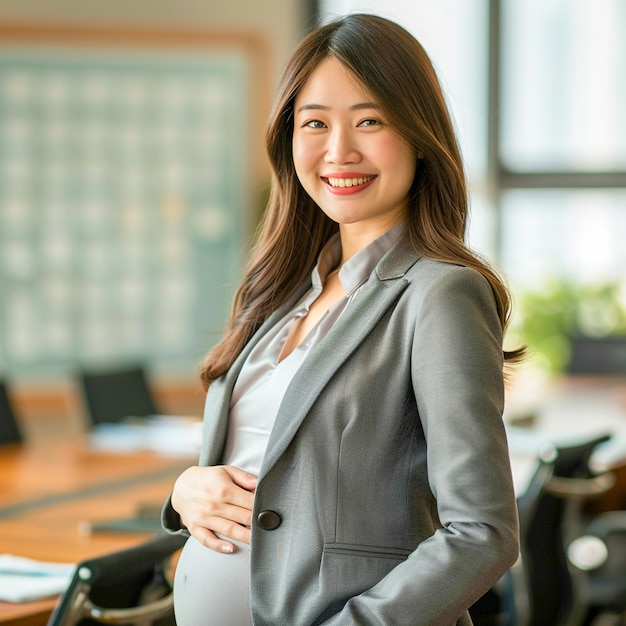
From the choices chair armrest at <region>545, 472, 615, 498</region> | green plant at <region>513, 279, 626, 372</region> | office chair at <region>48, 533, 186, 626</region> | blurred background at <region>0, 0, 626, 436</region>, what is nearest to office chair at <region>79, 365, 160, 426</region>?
chair armrest at <region>545, 472, 615, 498</region>

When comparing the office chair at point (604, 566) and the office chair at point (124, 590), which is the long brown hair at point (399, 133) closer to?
the office chair at point (124, 590)

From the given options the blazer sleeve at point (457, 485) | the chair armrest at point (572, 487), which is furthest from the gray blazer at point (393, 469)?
the chair armrest at point (572, 487)

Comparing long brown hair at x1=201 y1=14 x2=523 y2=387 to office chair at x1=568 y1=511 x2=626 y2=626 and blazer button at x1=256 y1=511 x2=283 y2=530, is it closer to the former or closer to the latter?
blazer button at x1=256 y1=511 x2=283 y2=530

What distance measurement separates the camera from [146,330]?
824 centimetres

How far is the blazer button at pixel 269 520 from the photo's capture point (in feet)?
4.76

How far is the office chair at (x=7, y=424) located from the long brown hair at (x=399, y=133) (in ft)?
8.02

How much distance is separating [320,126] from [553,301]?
296 inches

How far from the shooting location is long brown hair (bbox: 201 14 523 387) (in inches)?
58.4

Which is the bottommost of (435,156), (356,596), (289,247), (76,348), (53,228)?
(76,348)

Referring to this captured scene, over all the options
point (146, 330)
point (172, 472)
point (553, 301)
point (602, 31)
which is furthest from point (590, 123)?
point (172, 472)

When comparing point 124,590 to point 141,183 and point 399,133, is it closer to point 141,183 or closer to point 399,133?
point 399,133

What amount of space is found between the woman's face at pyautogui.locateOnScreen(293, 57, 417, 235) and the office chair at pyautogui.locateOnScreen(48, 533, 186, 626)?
0.76 metres

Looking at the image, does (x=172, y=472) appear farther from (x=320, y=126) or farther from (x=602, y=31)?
(x=602, y=31)

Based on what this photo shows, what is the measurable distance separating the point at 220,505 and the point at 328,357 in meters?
0.29
